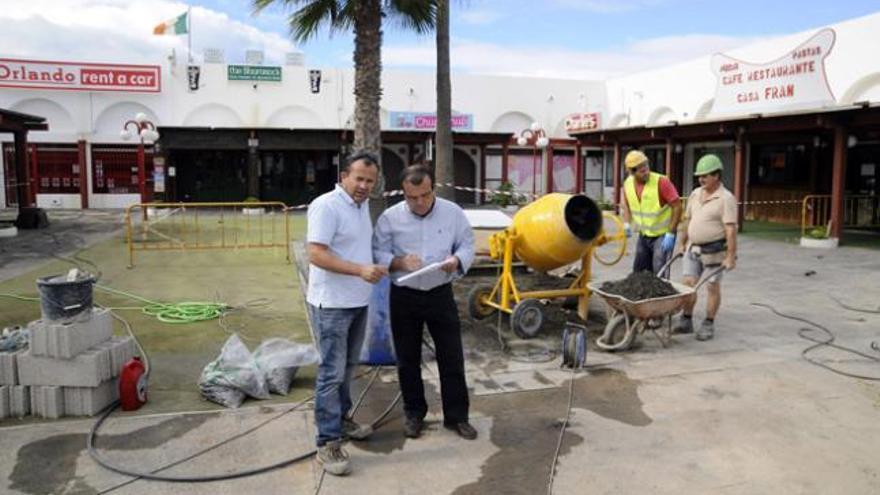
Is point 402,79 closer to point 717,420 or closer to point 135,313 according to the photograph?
point 135,313

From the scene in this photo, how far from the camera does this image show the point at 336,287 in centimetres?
390

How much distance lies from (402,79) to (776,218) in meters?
15.8

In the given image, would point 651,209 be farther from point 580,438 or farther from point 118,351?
point 118,351

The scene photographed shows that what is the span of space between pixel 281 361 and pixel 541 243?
9.04ft

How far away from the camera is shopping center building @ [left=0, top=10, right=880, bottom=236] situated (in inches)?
818

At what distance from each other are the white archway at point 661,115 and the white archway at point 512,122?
5404mm

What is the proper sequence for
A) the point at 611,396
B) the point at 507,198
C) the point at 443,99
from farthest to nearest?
the point at 507,198
the point at 443,99
the point at 611,396

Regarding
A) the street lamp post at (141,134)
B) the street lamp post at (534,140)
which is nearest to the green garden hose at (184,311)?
the street lamp post at (141,134)

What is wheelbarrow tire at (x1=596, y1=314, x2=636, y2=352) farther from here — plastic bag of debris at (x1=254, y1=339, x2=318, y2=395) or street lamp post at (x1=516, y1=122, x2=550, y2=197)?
street lamp post at (x1=516, y1=122, x2=550, y2=197)

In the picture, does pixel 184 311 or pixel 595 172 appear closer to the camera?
pixel 184 311

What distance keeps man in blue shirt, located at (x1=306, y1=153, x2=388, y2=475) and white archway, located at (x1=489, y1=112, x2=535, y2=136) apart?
27.9 metres

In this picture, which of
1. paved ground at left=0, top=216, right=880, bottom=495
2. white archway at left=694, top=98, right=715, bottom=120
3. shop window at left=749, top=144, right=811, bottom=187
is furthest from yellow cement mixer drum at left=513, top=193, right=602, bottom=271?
white archway at left=694, top=98, right=715, bottom=120

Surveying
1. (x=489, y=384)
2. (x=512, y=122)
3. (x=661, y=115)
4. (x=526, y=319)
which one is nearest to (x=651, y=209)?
(x=526, y=319)

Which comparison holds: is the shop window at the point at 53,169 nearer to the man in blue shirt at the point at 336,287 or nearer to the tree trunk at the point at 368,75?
the tree trunk at the point at 368,75
